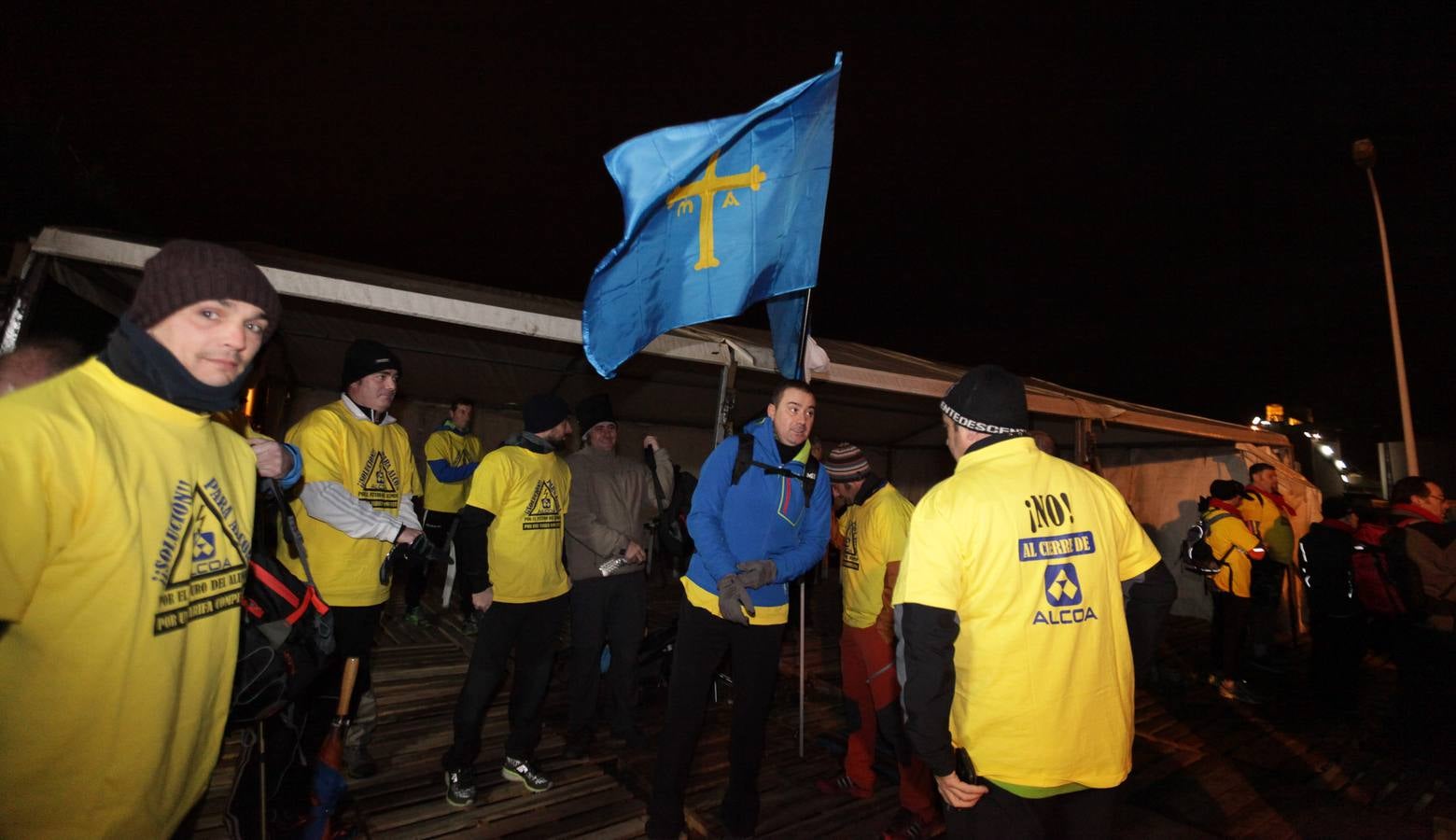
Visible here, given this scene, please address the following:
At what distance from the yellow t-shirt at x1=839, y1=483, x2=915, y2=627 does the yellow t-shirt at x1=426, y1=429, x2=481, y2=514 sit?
4.81 m

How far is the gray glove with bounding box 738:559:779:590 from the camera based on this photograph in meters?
2.96

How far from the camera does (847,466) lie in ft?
13.7

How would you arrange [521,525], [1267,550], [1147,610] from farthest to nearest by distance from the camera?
[1267,550] < [521,525] < [1147,610]

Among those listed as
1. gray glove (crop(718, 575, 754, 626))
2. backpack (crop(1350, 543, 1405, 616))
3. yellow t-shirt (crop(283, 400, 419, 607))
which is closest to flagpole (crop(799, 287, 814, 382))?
gray glove (crop(718, 575, 754, 626))

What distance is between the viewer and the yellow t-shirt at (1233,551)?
6062 millimetres

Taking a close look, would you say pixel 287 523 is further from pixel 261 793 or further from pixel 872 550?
pixel 872 550

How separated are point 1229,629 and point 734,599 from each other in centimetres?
640

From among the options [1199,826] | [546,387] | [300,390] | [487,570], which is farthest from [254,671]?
[300,390]

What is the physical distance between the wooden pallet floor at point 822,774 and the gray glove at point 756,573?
158cm

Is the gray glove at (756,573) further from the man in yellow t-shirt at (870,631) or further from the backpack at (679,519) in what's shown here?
the backpack at (679,519)

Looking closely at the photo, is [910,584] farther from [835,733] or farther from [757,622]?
[835,733]

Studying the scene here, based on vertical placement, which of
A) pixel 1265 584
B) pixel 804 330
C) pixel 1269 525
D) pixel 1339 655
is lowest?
pixel 1339 655

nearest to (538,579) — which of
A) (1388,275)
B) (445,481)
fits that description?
(445,481)

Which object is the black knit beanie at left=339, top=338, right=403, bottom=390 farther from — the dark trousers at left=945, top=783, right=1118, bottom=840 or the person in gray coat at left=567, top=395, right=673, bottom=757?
the dark trousers at left=945, top=783, right=1118, bottom=840
